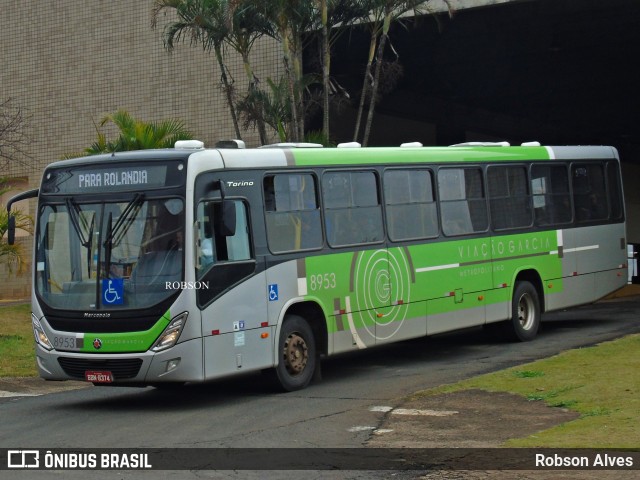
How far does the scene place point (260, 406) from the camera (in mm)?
13289

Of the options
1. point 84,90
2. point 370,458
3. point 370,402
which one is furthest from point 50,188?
point 84,90

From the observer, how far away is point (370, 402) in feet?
43.6

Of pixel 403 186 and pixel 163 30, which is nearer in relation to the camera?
pixel 403 186

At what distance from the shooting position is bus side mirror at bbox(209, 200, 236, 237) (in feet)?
43.4

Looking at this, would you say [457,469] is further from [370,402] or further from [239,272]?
[239,272]

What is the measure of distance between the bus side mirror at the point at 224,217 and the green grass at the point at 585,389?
2837mm

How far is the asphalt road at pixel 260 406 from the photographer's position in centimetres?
1119

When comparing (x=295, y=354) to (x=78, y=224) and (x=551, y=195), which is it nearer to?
(x=78, y=224)

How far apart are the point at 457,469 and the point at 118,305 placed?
5.08m

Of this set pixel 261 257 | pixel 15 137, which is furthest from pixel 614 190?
pixel 15 137

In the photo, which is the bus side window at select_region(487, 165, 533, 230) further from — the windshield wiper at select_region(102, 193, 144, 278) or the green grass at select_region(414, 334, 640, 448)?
the windshield wiper at select_region(102, 193, 144, 278)

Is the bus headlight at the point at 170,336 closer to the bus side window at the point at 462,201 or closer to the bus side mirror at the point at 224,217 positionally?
the bus side mirror at the point at 224,217

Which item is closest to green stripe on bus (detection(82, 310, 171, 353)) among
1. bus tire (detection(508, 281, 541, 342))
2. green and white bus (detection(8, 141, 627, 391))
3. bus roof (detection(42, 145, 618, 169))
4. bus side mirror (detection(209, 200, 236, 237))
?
green and white bus (detection(8, 141, 627, 391))

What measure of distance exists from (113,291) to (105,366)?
2.73ft
